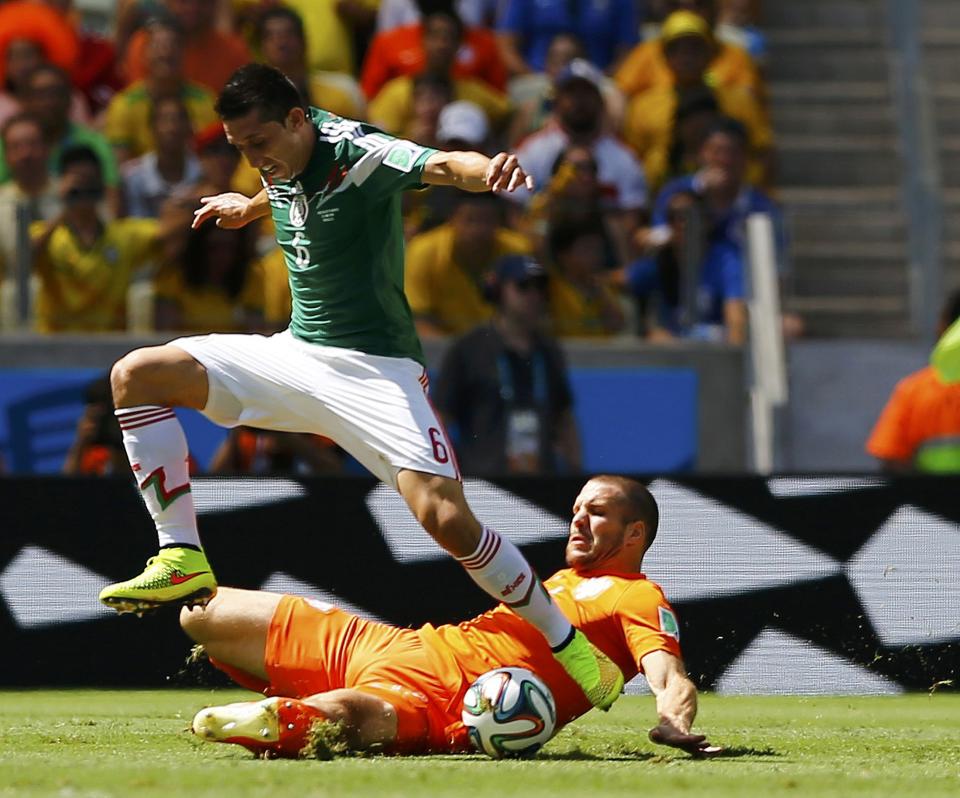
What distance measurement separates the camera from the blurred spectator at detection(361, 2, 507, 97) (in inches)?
538

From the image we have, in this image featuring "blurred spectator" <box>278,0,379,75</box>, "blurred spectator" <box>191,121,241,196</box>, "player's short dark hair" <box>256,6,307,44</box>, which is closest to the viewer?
"blurred spectator" <box>191,121,241,196</box>

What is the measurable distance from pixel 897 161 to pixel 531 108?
3.07 meters

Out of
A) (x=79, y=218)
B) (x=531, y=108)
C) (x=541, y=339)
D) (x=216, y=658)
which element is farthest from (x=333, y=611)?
(x=531, y=108)

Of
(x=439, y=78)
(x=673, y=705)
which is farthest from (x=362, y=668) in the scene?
(x=439, y=78)

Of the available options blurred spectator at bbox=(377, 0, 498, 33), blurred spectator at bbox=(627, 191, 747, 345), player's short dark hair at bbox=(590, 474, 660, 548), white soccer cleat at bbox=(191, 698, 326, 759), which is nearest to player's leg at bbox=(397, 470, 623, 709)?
player's short dark hair at bbox=(590, 474, 660, 548)

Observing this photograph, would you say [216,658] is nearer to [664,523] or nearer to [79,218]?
[664,523]

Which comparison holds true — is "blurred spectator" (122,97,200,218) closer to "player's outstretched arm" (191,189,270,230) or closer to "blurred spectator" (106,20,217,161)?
"blurred spectator" (106,20,217,161)

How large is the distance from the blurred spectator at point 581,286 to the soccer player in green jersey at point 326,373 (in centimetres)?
469

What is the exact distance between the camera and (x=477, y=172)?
233 inches

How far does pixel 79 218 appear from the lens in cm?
1135

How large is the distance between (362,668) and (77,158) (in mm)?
6223

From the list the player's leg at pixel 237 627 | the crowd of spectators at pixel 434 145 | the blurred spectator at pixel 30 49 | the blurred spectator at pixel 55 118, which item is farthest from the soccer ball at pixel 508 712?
the blurred spectator at pixel 30 49

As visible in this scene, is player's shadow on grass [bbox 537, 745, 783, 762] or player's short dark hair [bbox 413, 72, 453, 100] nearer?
player's shadow on grass [bbox 537, 745, 783, 762]

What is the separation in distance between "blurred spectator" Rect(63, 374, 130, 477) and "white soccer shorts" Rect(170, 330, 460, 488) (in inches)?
154
